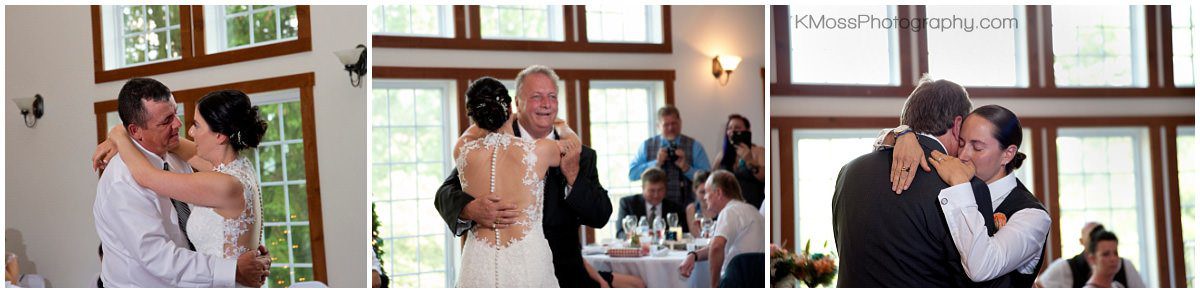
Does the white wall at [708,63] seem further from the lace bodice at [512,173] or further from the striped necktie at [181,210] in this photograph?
the striped necktie at [181,210]

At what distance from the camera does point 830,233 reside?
17.2 ft

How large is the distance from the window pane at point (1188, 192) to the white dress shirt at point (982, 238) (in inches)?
42.7

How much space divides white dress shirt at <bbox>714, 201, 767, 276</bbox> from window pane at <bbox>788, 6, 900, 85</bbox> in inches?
25.6

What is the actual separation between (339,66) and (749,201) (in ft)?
6.57

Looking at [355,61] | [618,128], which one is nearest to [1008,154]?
[618,128]

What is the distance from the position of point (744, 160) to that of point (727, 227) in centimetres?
33

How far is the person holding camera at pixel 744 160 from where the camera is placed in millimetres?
5453

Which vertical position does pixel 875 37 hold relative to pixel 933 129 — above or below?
above

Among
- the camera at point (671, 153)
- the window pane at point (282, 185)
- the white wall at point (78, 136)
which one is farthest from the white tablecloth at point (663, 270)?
the window pane at point (282, 185)

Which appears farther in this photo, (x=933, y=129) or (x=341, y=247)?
(x=341, y=247)

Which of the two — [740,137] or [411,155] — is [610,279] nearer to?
[740,137]

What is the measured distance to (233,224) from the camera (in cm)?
513

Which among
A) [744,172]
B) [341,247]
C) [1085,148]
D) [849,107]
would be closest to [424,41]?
[341,247]

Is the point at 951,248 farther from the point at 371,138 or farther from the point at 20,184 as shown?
the point at 20,184
